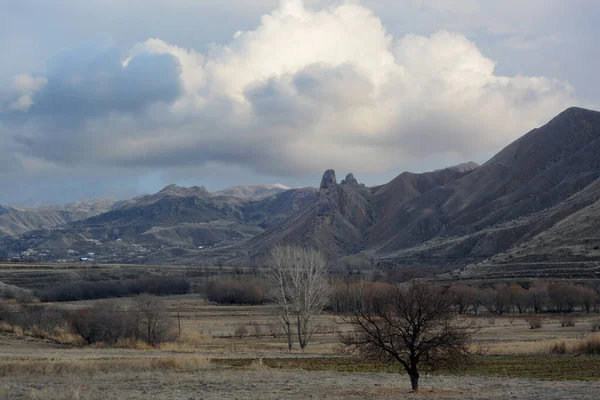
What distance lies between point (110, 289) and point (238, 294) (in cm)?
3735

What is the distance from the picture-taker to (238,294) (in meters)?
138

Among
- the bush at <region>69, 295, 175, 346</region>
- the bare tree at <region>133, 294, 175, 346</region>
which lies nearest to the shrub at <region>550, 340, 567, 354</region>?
the bare tree at <region>133, 294, 175, 346</region>

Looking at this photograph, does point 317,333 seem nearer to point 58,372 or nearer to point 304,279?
point 304,279

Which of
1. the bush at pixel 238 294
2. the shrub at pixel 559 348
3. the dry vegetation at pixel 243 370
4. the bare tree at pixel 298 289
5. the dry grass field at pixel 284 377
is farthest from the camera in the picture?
the bush at pixel 238 294

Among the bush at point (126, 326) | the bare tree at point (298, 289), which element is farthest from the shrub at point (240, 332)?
the bush at point (126, 326)

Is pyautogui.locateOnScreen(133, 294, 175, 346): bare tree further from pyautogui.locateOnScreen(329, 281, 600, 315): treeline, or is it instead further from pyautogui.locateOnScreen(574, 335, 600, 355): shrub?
pyautogui.locateOnScreen(329, 281, 600, 315): treeline

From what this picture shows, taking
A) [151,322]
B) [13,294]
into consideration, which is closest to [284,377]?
[151,322]

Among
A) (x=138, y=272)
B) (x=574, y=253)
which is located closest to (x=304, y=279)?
(x=574, y=253)

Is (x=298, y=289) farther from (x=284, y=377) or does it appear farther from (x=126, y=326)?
(x=284, y=377)

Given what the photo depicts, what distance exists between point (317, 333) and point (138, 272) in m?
132

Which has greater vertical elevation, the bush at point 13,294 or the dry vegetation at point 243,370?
the bush at point 13,294

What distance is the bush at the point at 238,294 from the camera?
13775 cm

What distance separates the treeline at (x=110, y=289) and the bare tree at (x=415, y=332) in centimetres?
12365

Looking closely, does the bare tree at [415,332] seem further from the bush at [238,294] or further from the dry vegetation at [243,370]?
the bush at [238,294]
